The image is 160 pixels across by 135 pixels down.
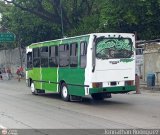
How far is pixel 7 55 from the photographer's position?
209ft

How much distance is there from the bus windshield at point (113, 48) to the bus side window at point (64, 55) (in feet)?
7.79

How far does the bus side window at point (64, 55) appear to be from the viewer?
19941 millimetres

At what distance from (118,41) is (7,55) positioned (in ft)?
A: 154

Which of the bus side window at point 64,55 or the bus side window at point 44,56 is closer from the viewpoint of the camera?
the bus side window at point 64,55

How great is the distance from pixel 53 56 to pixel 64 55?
134cm

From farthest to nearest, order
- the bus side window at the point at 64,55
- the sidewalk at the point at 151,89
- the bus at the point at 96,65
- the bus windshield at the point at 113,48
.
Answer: the sidewalk at the point at 151,89 → the bus side window at the point at 64,55 → the bus windshield at the point at 113,48 → the bus at the point at 96,65

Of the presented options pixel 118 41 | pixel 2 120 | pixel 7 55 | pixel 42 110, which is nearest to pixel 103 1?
pixel 118 41

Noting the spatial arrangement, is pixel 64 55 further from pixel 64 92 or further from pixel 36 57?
pixel 36 57

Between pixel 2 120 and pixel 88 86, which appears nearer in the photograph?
pixel 2 120

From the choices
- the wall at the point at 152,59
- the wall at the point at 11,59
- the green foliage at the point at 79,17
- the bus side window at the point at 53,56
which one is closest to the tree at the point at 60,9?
the green foliage at the point at 79,17

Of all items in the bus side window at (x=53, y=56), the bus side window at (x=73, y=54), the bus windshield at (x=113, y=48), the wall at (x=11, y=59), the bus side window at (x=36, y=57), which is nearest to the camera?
the bus windshield at (x=113, y=48)

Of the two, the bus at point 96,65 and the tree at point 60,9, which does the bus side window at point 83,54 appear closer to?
the bus at point 96,65

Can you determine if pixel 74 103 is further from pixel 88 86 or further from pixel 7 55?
pixel 7 55

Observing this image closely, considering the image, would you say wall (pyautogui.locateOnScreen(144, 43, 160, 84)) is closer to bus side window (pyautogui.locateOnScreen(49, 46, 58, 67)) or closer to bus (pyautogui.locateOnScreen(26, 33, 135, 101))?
bus side window (pyautogui.locateOnScreen(49, 46, 58, 67))
